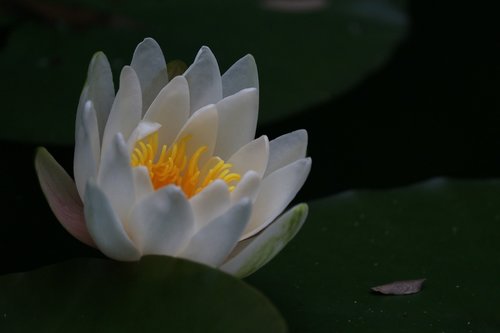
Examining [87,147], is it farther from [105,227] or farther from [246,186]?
[246,186]

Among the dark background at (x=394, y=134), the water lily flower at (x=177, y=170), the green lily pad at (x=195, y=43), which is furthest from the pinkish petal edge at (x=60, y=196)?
the green lily pad at (x=195, y=43)

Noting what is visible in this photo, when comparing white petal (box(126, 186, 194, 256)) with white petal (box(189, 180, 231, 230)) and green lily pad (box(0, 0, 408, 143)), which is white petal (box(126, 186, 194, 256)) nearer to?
white petal (box(189, 180, 231, 230))

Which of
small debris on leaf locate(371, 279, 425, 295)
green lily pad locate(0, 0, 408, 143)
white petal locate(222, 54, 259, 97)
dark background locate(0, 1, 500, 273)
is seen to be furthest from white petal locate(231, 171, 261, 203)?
green lily pad locate(0, 0, 408, 143)

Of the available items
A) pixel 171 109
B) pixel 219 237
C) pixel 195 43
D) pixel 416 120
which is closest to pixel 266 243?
pixel 219 237

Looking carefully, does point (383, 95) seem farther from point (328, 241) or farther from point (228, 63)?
point (328, 241)

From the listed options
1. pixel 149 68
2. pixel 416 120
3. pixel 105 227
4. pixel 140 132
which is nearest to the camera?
pixel 105 227

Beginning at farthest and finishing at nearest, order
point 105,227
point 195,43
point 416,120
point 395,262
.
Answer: point 416,120
point 195,43
point 395,262
point 105,227
